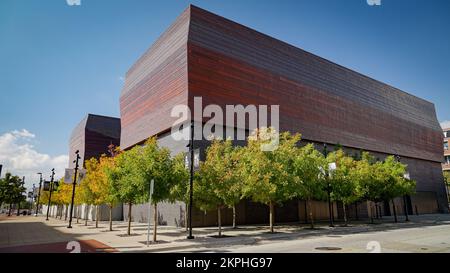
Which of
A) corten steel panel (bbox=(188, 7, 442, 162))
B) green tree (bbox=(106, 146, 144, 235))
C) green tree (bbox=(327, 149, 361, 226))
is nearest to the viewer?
green tree (bbox=(106, 146, 144, 235))

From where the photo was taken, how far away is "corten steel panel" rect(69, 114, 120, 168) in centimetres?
6788

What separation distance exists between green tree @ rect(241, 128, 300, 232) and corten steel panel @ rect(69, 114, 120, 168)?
50.4m

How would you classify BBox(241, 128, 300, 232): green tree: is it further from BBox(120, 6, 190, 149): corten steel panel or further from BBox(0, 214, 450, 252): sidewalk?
BBox(120, 6, 190, 149): corten steel panel

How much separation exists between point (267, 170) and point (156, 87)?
2228 centimetres

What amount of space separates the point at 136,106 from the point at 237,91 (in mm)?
17312

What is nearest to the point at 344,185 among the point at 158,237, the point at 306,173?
the point at 306,173

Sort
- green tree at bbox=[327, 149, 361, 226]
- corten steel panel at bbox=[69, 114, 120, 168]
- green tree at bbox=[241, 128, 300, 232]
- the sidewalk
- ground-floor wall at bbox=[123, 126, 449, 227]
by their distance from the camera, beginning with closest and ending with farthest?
the sidewalk < green tree at bbox=[241, 128, 300, 232] < green tree at bbox=[327, 149, 361, 226] < ground-floor wall at bbox=[123, 126, 449, 227] < corten steel panel at bbox=[69, 114, 120, 168]

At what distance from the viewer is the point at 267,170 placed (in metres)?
23.7

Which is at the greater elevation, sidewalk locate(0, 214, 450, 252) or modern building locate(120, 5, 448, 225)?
modern building locate(120, 5, 448, 225)

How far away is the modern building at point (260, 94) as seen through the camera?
34500 mm

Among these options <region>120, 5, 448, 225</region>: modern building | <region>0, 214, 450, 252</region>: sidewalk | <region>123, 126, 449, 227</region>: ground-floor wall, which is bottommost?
<region>0, 214, 450, 252</region>: sidewalk

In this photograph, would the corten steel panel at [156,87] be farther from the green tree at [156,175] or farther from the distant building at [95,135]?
the distant building at [95,135]

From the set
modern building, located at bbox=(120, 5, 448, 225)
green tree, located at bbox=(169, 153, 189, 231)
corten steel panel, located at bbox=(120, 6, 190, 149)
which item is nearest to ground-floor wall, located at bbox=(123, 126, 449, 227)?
modern building, located at bbox=(120, 5, 448, 225)
